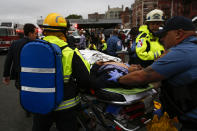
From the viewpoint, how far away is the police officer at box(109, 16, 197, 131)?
5.56 ft

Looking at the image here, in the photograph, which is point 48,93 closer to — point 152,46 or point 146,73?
point 146,73

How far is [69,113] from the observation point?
225 cm

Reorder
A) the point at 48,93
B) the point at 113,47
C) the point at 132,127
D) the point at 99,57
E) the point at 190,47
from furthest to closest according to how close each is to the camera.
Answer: the point at 113,47 → the point at 99,57 → the point at 132,127 → the point at 48,93 → the point at 190,47

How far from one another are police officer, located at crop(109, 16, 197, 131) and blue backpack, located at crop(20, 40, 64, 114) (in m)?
0.89

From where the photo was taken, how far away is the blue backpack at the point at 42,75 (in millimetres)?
1966

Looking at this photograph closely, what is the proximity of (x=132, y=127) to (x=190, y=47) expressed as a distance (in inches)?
48.2

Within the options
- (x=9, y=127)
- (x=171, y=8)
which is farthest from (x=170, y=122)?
A: (x=171, y=8)

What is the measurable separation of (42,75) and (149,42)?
2.23 m

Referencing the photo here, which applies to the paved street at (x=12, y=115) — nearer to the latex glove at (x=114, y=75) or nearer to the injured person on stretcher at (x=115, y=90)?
the injured person on stretcher at (x=115, y=90)

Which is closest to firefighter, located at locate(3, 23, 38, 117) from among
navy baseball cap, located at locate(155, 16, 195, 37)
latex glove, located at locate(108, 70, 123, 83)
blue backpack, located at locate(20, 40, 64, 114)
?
blue backpack, located at locate(20, 40, 64, 114)

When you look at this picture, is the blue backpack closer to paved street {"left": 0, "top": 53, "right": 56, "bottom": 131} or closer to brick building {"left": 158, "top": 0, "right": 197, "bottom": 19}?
paved street {"left": 0, "top": 53, "right": 56, "bottom": 131}

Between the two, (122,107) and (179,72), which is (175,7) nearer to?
(122,107)

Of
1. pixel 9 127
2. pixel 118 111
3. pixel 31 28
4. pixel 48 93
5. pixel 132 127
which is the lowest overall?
pixel 9 127

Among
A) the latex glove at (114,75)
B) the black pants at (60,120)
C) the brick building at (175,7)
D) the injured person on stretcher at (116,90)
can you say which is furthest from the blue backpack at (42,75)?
the brick building at (175,7)
